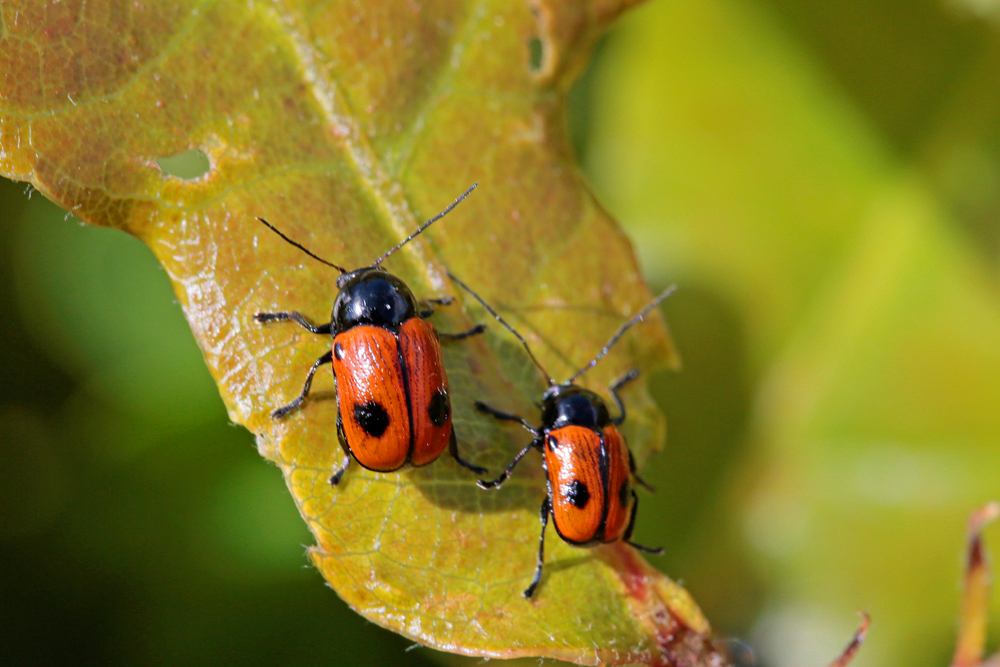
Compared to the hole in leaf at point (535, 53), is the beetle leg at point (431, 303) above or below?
below

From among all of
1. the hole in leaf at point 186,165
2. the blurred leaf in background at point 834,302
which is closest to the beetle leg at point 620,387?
the blurred leaf in background at point 834,302

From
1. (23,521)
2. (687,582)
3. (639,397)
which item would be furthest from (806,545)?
(23,521)

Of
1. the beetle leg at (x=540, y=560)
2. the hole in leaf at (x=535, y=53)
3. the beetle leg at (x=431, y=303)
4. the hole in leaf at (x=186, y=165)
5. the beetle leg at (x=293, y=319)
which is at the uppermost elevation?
the hole in leaf at (x=535, y=53)

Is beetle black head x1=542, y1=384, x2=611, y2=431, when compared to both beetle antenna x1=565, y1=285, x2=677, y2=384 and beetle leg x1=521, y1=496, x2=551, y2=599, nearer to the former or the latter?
beetle antenna x1=565, y1=285, x2=677, y2=384

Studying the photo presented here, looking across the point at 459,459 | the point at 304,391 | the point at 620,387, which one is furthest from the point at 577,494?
the point at 304,391

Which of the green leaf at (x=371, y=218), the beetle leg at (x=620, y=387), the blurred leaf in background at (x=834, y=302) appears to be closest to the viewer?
the green leaf at (x=371, y=218)

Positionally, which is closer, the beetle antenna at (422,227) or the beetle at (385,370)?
the beetle at (385,370)

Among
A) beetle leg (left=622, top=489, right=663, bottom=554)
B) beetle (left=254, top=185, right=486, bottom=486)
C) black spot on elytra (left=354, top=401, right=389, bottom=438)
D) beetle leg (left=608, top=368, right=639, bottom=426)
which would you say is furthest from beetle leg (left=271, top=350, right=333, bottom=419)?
beetle leg (left=622, top=489, right=663, bottom=554)

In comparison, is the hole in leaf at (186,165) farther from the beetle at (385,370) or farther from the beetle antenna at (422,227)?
the beetle antenna at (422,227)
